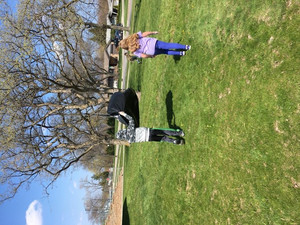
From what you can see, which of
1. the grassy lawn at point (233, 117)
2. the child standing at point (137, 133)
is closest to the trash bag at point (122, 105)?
the child standing at point (137, 133)

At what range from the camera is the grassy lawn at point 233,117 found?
4.01 meters

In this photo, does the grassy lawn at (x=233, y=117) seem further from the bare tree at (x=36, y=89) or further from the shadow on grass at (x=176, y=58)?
the bare tree at (x=36, y=89)

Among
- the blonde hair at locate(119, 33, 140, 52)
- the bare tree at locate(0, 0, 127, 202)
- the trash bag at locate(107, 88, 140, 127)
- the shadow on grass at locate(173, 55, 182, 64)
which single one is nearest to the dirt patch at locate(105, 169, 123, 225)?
the bare tree at locate(0, 0, 127, 202)

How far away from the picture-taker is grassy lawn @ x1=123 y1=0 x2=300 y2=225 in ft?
13.2

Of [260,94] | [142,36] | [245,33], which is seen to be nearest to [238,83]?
[260,94]

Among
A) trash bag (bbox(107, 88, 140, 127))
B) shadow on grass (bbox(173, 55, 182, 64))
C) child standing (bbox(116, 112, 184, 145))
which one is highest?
shadow on grass (bbox(173, 55, 182, 64))

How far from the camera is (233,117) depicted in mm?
5227

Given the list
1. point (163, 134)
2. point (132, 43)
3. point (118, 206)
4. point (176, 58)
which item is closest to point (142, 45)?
point (132, 43)

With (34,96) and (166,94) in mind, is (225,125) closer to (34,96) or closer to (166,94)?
(166,94)

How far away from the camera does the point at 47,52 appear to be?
558 inches

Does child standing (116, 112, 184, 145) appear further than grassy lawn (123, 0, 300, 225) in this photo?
Yes

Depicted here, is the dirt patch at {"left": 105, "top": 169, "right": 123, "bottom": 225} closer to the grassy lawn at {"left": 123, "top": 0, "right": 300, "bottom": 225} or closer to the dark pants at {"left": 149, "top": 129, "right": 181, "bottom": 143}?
the grassy lawn at {"left": 123, "top": 0, "right": 300, "bottom": 225}

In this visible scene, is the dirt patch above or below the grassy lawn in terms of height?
below

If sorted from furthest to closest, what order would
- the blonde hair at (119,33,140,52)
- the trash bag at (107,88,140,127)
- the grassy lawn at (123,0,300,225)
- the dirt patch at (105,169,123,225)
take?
the dirt patch at (105,169,123,225), the blonde hair at (119,33,140,52), the trash bag at (107,88,140,127), the grassy lawn at (123,0,300,225)
